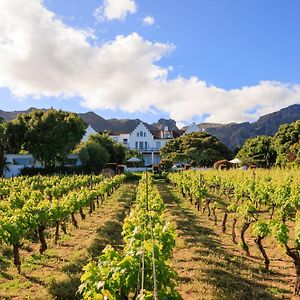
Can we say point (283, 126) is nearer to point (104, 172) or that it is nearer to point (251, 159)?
point (251, 159)

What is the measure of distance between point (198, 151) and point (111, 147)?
1447cm

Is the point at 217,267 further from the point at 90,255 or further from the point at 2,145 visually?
the point at 2,145

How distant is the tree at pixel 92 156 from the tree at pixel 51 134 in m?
3.20

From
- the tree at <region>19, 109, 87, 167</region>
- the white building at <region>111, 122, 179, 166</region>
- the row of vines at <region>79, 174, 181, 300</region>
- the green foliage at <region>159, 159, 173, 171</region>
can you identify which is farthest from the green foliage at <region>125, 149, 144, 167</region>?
the row of vines at <region>79, 174, 181, 300</region>

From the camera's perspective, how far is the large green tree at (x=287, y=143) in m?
43.7

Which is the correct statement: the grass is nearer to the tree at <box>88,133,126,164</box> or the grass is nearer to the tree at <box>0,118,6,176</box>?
the tree at <box>0,118,6,176</box>

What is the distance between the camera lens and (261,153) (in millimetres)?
55375

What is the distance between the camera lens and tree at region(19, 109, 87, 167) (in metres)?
44.6

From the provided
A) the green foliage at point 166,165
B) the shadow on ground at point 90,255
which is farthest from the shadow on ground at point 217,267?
the green foliage at point 166,165

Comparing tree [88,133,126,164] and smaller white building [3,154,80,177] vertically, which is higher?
tree [88,133,126,164]

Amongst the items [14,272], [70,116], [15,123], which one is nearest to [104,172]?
[70,116]

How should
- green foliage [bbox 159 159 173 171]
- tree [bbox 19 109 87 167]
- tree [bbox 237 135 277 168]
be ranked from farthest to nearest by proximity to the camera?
green foliage [bbox 159 159 173 171] → tree [bbox 237 135 277 168] → tree [bbox 19 109 87 167]

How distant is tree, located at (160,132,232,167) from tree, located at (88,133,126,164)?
27.0 feet

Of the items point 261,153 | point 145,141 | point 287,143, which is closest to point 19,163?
point 261,153
